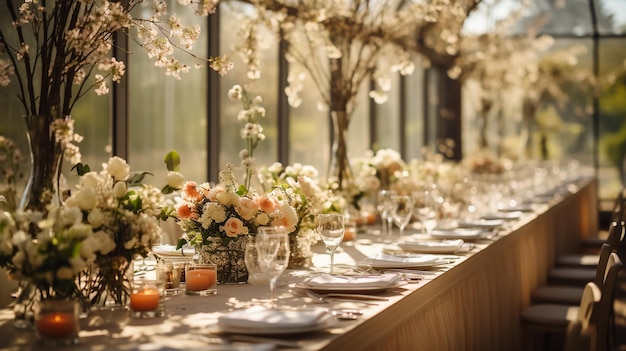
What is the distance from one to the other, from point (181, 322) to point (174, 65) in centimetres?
79

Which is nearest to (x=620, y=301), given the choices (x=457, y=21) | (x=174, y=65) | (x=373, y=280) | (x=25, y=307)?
(x=457, y=21)

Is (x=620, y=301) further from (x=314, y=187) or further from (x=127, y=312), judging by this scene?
(x=127, y=312)

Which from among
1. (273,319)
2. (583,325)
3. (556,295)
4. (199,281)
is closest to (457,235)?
(556,295)

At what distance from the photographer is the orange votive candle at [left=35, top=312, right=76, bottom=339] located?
5.73 ft

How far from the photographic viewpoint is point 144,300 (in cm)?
205

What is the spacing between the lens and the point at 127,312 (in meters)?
2.14

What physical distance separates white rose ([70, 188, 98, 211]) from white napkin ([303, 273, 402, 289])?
0.66 m

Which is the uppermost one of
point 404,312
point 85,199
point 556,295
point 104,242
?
point 85,199

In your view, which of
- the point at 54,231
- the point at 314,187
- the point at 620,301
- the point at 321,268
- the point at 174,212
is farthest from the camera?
the point at 620,301

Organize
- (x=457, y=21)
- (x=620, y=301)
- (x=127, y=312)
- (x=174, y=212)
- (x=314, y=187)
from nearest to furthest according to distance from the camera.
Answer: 1. (x=127, y=312)
2. (x=174, y=212)
3. (x=314, y=187)
4. (x=457, y=21)
5. (x=620, y=301)

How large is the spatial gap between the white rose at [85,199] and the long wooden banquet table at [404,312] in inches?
10.9

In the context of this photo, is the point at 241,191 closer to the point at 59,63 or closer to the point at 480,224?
the point at 59,63

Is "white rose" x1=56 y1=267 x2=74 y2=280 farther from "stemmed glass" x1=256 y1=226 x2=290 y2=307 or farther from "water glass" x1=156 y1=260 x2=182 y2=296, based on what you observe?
"water glass" x1=156 y1=260 x2=182 y2=296

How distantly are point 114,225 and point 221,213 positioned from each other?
0.56 metres
